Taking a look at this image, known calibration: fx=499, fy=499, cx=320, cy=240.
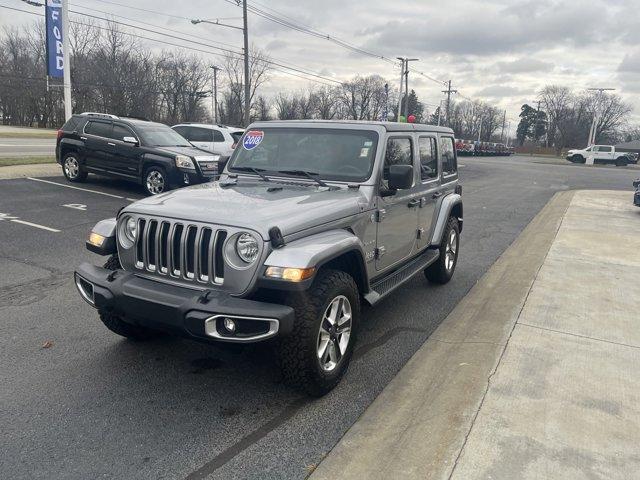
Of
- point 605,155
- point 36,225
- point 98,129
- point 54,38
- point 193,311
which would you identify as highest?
point 54,38

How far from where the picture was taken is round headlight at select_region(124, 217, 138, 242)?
11.5ft

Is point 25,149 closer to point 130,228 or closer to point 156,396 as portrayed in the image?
point 130,228

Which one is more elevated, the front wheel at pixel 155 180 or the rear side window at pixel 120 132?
the rear side window at pixel 120 132

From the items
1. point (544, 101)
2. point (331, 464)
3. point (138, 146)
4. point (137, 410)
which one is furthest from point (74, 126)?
point (544, 101)

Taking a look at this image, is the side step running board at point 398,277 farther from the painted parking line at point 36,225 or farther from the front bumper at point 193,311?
the painted parking line at point 36,225

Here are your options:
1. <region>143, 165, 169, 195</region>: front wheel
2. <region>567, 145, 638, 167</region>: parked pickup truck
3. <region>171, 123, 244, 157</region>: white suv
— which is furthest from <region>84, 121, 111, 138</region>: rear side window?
<region>567, 145, 638, 167</region>: parked pickup truck

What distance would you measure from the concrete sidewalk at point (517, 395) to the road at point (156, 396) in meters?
0.24

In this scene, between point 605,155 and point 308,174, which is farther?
point 605,155

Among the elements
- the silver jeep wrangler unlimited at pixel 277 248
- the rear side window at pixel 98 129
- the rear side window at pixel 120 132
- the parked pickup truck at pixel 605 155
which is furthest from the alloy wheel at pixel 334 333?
the parked pickup truck at pixel 605 155

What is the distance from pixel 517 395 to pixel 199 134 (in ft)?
45.8

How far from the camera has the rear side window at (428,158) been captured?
5.38m

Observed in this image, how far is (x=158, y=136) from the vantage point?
12125 millimetres

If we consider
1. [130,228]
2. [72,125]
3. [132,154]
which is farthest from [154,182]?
[130,228]

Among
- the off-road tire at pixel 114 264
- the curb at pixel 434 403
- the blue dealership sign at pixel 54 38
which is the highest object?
the blue dealership sign at pixel 54 38
